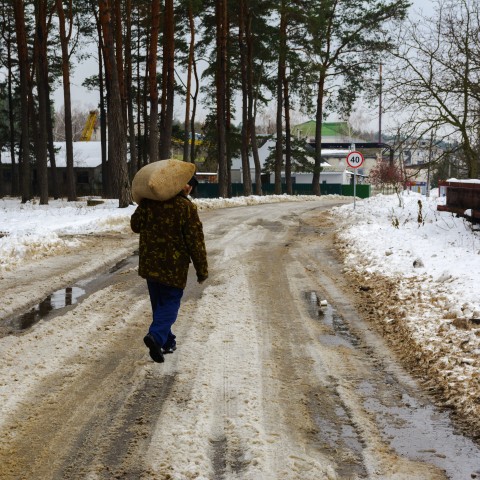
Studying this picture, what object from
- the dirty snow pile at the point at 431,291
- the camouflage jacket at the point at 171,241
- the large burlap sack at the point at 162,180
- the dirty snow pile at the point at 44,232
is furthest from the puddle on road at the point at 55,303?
the dirty snow pile at the point at 431,291

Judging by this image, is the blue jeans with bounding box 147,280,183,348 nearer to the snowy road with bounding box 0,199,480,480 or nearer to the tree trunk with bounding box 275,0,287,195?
the snowy road with bounding box 0,199,480,480

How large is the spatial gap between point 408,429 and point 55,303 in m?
5.25

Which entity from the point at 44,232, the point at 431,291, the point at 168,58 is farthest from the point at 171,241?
the point at 168,58

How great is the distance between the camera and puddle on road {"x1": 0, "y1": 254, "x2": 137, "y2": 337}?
6.83 metres

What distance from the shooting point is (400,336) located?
648 centimetres

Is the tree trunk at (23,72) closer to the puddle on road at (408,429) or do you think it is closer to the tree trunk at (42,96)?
the tree trunk at (42,96)

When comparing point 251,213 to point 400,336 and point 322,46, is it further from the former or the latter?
point 322,46

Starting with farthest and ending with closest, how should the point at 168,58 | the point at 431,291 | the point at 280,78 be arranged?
the point at 280,78
the point at 168,58
the point at 431,291

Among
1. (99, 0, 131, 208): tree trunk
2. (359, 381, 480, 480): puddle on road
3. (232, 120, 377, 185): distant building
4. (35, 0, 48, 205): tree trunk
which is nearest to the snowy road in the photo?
(359, 381, 480, 480): puddle on road

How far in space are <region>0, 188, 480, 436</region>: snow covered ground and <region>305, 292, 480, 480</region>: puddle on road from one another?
0.33 metres

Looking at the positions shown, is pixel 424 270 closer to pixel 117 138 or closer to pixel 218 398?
pixel 218 398

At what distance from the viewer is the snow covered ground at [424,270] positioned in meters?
5.46

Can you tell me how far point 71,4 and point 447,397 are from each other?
3272 cm

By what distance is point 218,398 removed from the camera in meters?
4.55
